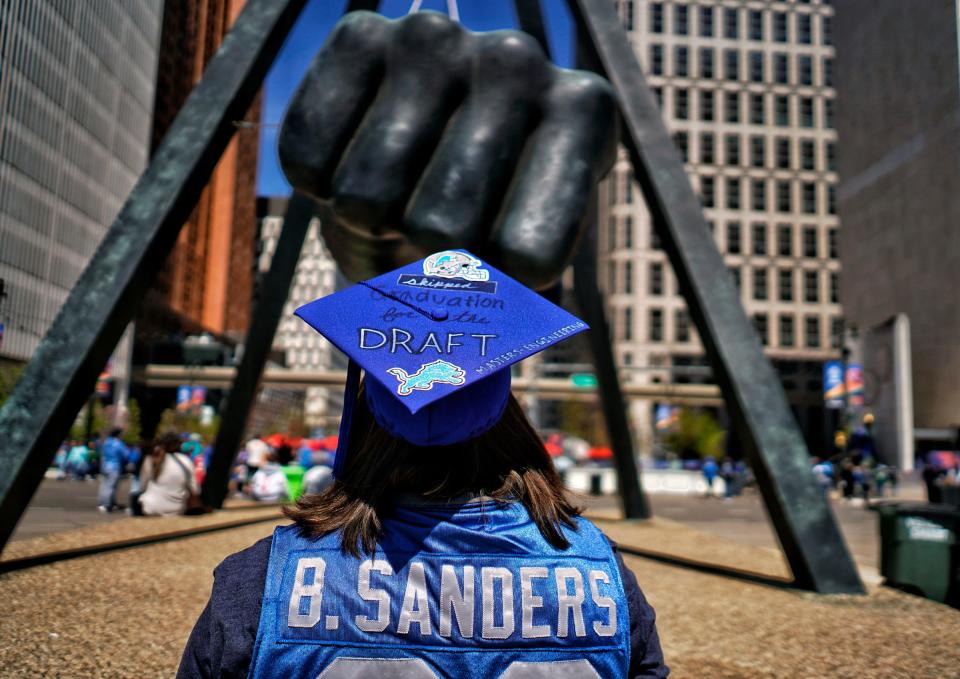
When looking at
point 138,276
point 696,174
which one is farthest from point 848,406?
point 696,174

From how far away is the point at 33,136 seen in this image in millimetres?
7297

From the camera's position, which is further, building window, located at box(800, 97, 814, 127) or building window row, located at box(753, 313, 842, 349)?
building window, located at box(800, 97, 814, 127)

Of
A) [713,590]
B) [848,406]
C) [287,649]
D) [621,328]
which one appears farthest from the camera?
[621,328]

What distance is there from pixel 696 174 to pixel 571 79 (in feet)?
222

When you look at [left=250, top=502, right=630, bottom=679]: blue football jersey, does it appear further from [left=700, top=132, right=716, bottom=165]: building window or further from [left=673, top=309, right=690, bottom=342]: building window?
[left=700, top=132, right=716, bottom=165]: building window

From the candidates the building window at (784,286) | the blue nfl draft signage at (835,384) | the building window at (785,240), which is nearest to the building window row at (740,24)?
the building window at (785,240)

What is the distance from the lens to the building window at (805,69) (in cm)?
7131

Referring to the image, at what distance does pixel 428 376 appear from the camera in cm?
137

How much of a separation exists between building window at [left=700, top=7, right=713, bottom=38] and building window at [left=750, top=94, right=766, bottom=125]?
23.0ft

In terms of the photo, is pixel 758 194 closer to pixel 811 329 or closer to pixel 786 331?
pixel 786 331

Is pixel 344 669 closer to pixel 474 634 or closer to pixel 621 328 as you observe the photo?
pixel 474 634

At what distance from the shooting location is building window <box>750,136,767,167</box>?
71.6 meters

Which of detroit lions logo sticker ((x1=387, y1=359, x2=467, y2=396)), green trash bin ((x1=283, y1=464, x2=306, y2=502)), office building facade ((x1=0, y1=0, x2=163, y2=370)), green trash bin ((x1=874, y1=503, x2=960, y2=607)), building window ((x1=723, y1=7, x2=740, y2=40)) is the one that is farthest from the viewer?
building window ((x1=723, y1=7, x2=740, y2=40))

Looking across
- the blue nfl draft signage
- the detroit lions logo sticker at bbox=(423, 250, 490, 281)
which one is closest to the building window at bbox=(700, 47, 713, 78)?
the blue nfl draft signage
